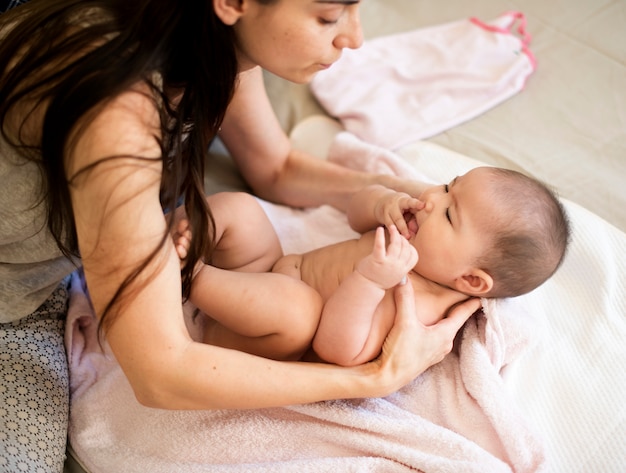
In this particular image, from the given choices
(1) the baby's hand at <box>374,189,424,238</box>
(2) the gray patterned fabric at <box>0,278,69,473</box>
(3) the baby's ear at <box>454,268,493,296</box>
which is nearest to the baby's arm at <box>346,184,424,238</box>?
(1) the baby's hand at <box>374,189,424,238</box>

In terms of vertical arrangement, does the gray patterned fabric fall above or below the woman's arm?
below

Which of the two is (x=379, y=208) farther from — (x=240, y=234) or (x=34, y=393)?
(x=34, y=393)

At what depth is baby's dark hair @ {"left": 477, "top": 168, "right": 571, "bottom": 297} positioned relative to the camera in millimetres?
1066

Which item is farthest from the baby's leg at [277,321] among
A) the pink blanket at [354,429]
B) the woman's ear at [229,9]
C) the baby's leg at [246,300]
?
the woman's ear at [229,9]

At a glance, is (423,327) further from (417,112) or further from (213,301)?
(417,112)

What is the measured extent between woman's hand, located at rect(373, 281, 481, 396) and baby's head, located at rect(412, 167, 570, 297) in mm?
76

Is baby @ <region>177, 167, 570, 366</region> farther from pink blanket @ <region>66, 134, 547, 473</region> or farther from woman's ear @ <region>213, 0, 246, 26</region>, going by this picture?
woman's ear @ <region>213, 0, 246, 26</region>

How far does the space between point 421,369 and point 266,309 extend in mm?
289

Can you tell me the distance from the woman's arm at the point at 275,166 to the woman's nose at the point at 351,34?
1.20 feet

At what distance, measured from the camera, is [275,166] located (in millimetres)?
1459

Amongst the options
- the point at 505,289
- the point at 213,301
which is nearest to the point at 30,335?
the point at 213,301

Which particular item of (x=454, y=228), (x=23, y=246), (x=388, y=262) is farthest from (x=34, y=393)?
(x=454, y=228)

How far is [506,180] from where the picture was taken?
111 cm

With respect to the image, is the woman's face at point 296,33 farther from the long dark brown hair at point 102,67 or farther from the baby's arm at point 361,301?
the baby's arm at point 361,301
